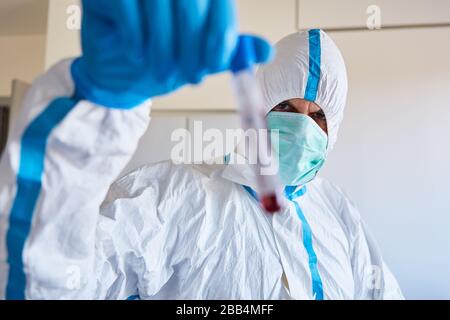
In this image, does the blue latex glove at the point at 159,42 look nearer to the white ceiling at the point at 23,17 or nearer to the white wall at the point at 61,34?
the white wall at the point at 61,34

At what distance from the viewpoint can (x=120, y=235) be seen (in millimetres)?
574

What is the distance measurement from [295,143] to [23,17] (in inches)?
67.4

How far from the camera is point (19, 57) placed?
2.09 m

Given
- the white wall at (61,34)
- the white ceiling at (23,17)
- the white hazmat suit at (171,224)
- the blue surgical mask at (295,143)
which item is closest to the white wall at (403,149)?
the white hazmat suit at (171,224)

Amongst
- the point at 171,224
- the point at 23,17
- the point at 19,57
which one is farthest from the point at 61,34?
the point at 171,224

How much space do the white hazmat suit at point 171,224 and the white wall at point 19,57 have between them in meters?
1.67

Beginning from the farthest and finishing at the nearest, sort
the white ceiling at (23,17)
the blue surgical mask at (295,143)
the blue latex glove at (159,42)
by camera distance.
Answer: the white ceiling at (23,17) < the blue surgical mask at (295,143) < the blue latex glove at (159,42)

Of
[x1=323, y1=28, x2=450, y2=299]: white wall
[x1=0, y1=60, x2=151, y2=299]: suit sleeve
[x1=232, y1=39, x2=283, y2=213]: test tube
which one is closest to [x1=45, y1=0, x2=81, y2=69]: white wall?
[x1=323, y1=28, x2=450, y2=299]: white wall

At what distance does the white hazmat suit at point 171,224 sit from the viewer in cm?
40

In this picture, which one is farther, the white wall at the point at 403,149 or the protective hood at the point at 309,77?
the white wall at the point at 403,149

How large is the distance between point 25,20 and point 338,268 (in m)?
1.88

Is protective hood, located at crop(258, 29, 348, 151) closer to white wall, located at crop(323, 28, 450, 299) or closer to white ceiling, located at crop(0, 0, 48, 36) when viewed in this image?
white wall, located at crop(323, 28, 450, 299)

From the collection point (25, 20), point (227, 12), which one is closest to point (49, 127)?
point (227, 12)
